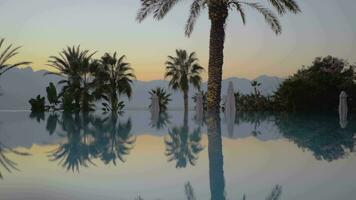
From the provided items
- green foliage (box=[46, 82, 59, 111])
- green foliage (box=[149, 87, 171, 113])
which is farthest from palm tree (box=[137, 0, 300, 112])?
green foliage (box=[149, 87, 171, 113])

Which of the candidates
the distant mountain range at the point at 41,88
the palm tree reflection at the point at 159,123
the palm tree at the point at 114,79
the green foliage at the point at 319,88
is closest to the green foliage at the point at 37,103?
the distant mountain range at the point at 41,88

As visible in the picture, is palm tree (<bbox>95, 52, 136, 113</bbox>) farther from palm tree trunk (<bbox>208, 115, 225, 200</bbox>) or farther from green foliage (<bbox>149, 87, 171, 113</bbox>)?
palm tree trunk (<bbox>208, 115, 225, 200</bbox>)

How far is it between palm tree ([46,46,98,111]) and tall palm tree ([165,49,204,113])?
7067 mm

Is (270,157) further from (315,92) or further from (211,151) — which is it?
(315,92)

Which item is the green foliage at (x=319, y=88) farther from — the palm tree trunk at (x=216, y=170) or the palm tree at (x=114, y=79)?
the palm tree trunk at (x=216, y=170)

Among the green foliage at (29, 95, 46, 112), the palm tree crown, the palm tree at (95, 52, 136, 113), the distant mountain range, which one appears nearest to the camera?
the palm tree crown

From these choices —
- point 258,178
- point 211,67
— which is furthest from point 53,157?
point 211,67

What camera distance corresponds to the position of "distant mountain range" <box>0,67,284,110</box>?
34.3 metres

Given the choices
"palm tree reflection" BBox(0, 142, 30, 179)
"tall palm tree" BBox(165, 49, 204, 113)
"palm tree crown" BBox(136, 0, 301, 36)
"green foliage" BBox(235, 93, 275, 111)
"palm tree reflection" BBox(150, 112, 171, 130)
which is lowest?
"palm tree reflection" BBox(0, 142, 30, 179)

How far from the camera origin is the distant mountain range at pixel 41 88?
1352 inches

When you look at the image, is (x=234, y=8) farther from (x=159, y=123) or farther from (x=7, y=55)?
(x=7, y=55)

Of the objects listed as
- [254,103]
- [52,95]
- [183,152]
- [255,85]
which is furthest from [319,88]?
[183,152]

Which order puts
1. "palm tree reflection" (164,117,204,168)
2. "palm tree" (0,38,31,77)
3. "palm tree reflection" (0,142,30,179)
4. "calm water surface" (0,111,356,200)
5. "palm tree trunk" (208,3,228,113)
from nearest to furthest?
"calm water surface" (0,111,356,200) < "palm tree reflection" (0,142,30,179) < "palm tree reflection" (164,117,204,168) < "palm tree trunk" (208,3,228,113) < "palm tree" (0,38,31,77)

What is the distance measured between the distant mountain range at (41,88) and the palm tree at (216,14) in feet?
38.2
